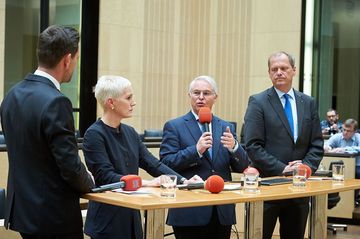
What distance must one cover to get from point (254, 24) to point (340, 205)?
16.8 ft

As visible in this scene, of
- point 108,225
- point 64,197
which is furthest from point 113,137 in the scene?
point 64,197

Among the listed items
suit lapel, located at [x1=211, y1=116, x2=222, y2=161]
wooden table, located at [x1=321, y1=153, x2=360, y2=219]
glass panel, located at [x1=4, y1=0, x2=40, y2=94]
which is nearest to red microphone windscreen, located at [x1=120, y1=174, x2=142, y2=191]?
suit lapel, located at [x1=211, y1=116, x2=222, y2=161]

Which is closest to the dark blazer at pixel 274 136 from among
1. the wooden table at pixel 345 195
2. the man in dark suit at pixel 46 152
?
the man in dark suit at pixel 46 152

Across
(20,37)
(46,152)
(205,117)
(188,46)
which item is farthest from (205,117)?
(188,46)

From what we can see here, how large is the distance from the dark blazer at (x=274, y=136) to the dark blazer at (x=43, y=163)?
1675 millimetres

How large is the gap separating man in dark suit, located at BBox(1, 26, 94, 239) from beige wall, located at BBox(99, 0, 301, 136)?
357 inches

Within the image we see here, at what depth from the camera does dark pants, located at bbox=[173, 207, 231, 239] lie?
13.2ft

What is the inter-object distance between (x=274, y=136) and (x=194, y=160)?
690mm

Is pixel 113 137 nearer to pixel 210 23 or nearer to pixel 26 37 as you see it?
pixel 26 37

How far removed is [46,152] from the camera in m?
2.99

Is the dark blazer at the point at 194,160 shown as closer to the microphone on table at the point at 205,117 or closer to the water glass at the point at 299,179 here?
the microphone on table at the point at 205,117

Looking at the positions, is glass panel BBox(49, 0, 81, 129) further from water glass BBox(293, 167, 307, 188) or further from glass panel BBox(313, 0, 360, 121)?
water glass BBox(293, 167, 307, 188)

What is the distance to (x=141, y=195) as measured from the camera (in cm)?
330

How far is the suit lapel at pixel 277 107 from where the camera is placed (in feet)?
14.6
